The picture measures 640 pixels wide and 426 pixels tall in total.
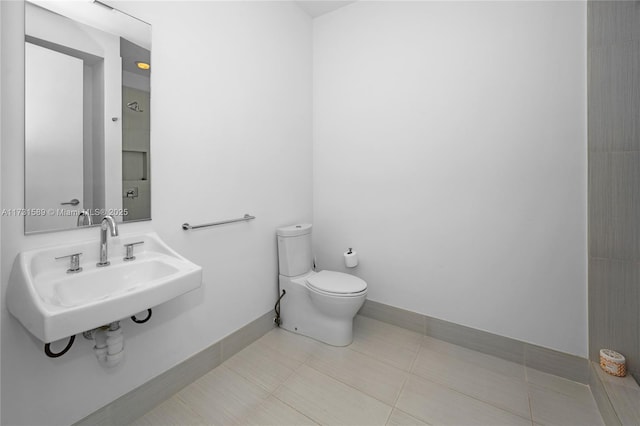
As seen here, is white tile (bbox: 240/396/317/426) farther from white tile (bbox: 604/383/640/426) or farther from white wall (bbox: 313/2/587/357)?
white tile (bbox: 604/383/640/426)

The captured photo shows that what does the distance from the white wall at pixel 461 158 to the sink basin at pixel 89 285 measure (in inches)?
58.7

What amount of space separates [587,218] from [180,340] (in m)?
2.39

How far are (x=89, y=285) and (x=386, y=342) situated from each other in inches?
71.2

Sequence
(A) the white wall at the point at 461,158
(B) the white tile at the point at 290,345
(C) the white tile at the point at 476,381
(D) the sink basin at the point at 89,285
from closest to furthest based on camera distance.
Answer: (D) the sink basin at the point at 89,285 → (C) the white tile at the point at 476,381 → (A) the white wall at the point at 461,158 → (B) the white tile at the point at 290,345

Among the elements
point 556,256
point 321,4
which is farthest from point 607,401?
point 321,4

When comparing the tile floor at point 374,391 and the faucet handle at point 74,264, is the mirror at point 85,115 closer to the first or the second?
the faucet handle at point 74,264

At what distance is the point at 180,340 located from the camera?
5.36 ft

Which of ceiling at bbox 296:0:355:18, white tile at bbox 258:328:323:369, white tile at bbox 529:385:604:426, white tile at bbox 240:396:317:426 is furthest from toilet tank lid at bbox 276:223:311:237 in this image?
ceiling at bbox 296:0:355:18

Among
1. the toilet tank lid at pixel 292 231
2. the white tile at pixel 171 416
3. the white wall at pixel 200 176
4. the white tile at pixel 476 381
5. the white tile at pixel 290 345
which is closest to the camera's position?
the white wall at pixel 200 176

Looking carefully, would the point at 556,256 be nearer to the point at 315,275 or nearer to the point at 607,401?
the point at 607,401

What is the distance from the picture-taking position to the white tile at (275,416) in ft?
4.63

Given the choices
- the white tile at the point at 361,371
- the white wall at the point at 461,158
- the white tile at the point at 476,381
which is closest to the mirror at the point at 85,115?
the white tile at the point at 361,371

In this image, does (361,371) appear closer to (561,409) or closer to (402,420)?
(402,420)

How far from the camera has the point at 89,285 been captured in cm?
119
